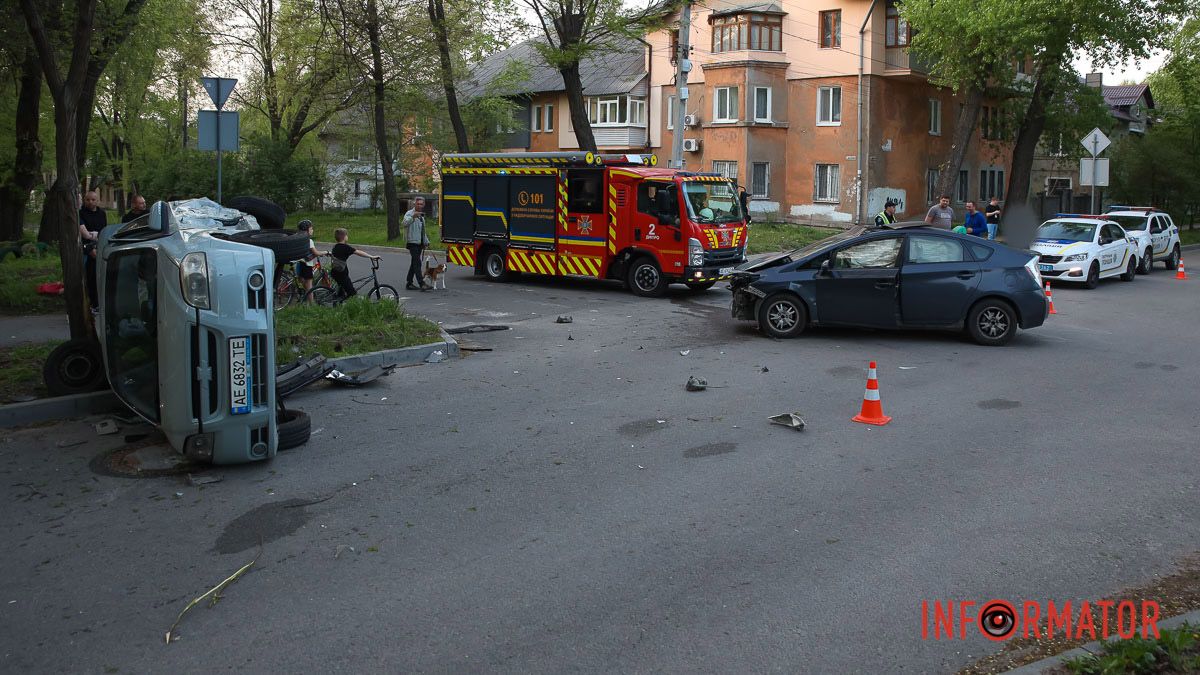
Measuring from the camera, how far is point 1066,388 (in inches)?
434

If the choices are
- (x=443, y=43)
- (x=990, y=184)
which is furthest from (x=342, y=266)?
(x=990, y=184)

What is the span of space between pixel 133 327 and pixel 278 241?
5.83 ft

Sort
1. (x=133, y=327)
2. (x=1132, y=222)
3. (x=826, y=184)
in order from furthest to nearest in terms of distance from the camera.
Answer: (x=826, y=184), (x=1132, y=222), (x=133, y=327)

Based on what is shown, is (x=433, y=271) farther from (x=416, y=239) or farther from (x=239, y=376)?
(x=239, y=376)

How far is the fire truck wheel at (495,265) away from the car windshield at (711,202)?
193 inches

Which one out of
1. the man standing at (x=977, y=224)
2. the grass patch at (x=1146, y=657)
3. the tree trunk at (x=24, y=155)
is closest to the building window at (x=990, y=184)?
the man standing at (x=977, y=224)

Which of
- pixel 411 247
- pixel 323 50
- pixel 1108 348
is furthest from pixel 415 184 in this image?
pixel 1108 348

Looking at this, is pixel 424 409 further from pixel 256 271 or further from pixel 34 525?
pixel 34 525

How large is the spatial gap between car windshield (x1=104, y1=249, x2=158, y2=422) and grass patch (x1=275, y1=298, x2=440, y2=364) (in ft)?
8.44

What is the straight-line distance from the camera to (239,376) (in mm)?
7492

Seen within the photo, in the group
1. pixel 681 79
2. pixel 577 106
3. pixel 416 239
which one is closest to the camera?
pixel 416 239

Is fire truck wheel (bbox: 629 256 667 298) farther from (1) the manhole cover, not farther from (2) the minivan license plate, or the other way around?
(2) the minivan license plate

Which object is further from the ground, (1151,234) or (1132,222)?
(1132,222)

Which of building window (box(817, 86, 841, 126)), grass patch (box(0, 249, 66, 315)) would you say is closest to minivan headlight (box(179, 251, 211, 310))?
grass patch (box(0, 249, 66, 315))
